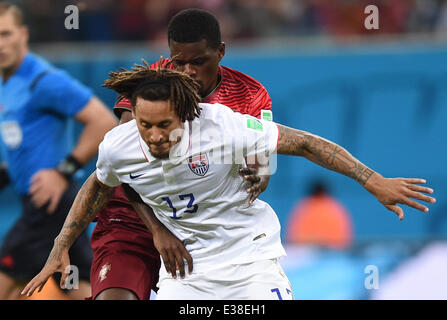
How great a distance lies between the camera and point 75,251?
6.22 metres

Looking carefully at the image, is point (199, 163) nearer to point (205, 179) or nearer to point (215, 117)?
point (205, 179)

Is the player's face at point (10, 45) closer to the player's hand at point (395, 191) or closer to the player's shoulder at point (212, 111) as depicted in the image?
the player's shoulder at point (212, 111)

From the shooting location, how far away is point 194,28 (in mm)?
4891

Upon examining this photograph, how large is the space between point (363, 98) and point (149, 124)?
7.30m

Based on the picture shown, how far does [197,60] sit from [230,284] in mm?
1259

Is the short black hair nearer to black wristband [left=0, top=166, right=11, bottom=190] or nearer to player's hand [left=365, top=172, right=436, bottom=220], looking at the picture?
player's hand [left=365, top=172, right=436, bottom=220]

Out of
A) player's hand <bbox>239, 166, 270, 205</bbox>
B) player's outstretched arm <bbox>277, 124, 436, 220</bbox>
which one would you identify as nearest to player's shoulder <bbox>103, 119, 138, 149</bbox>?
player's hand <bbox>239, 166, 270, 205</bbox>

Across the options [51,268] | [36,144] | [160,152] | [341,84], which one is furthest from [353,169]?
[341,84]

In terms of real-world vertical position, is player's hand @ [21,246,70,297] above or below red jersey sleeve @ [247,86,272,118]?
below

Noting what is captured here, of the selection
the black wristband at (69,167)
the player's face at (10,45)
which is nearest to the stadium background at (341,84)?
the player's face at (10,45)

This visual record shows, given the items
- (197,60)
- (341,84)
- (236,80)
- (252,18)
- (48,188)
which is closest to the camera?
(197,60)

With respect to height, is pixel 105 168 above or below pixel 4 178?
above

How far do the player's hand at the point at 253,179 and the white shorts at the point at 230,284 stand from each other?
356 millimetres

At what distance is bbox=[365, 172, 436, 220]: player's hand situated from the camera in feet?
13.9
